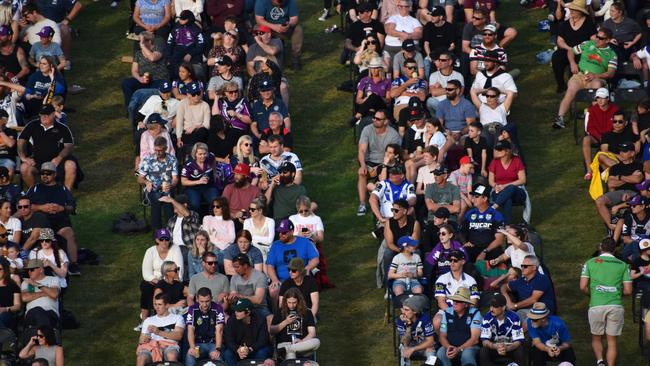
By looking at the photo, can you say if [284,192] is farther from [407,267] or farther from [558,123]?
[558,123]

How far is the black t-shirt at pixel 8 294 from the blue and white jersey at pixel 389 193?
18.3 ft

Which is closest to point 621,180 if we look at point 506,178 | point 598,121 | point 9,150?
point 506,178

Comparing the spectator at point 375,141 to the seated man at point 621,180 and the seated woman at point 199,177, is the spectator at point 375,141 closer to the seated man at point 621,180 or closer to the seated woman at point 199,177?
the seated woman at point 199,177

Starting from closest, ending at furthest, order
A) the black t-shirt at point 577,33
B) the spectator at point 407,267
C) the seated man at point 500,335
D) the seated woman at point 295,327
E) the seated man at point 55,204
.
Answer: the seated man at point 500,335, the seated woman at point 295,327, the spectator at point 407,267, the seated man at point 55,204, the black t-shirt at point 577,33

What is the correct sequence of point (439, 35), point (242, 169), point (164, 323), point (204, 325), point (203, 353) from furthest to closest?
point (439, 35) < point (242, 169) < point (164, 323) < point (204, 325) < point (203, 353)

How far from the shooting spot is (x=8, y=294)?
24.2m

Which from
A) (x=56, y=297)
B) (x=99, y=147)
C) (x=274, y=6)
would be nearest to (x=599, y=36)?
(x=274, y=6)

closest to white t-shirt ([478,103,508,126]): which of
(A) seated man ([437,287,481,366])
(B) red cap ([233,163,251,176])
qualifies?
(B) red cap ([233,163,251,176])

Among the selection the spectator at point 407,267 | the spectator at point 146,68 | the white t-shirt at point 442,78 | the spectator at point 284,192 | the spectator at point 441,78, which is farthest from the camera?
the spectator at point 146,68

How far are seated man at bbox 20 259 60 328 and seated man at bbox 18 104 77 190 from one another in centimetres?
350

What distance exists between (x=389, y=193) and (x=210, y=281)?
361 centimetres

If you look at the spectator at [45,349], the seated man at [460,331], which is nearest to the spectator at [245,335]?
the spectator at [45,349]

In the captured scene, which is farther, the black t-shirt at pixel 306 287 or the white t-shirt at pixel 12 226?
the white t-shirt at pixel 12 226

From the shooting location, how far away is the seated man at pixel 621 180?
26.9 m
